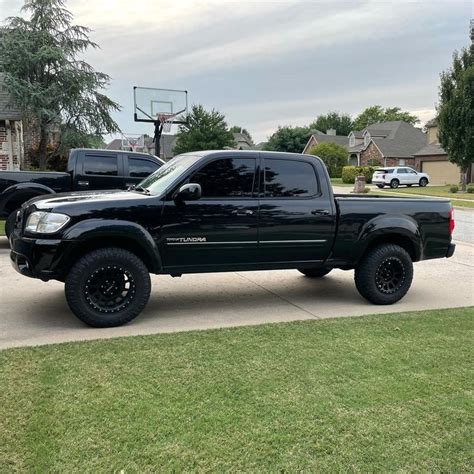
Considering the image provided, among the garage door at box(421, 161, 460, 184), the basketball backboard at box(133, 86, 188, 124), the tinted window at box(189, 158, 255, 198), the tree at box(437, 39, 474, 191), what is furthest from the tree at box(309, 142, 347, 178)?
the tinted window at box(189, 158, 255, 198)

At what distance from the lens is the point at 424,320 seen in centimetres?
549

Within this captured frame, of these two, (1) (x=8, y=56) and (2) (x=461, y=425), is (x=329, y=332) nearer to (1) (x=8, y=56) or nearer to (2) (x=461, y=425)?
(2) (x=461, y=425)

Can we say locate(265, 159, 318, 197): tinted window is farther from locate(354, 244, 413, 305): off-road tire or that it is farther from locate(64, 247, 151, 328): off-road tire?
locate(64, 247, 151, 328): off-road tire

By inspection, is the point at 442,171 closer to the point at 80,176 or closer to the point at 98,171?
the point at 98,171

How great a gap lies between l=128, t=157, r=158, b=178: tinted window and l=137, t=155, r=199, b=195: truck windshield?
4572mm

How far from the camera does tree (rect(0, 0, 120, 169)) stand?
22.0m

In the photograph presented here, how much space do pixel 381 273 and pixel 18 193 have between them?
7104mm

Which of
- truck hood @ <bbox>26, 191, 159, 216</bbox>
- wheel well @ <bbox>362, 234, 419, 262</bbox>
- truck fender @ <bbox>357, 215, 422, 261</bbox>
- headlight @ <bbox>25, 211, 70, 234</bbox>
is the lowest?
wheel well @ <bbox>362, 234, 419, 262</bbox>

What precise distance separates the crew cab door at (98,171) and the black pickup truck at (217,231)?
14.9 feet

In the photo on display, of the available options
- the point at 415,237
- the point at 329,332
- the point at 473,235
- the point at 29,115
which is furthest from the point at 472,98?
the point at 329,332

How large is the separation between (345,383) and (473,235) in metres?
10.7

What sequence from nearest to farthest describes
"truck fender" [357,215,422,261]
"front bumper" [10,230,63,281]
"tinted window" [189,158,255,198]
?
"front bumper" [10,230,63,281]
"tinted window" [189,158,255,198]
"truck fender" [357,215,422,261]

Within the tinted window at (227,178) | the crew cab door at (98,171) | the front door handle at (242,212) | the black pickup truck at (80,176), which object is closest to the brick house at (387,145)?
the black pickup truck at (80,176)

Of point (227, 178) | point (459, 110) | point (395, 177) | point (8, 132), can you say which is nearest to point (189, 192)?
point (227, 178)
